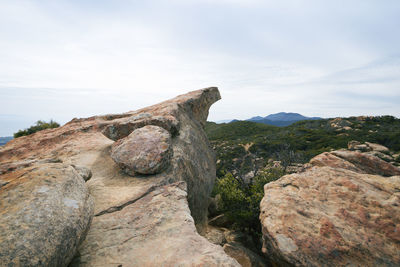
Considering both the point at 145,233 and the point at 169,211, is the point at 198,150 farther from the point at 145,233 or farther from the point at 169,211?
the point at 145,233

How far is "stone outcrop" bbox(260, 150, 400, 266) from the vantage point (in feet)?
20.1

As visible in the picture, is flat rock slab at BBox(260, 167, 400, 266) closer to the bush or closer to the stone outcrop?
the stone outcrop

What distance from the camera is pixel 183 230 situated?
17.0ft

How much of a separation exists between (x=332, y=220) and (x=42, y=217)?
7669 millimetres

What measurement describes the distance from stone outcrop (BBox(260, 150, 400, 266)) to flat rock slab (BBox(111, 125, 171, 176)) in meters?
4.18

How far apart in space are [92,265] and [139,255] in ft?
3.02

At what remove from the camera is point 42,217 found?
156 inches

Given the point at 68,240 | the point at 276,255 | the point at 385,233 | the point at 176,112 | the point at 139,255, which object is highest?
the point at 176,112

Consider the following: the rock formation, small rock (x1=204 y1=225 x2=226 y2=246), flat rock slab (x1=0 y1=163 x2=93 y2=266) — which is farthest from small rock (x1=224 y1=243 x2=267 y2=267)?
flat rock slab (x1=0 y1=163 x2=93 y2=266)

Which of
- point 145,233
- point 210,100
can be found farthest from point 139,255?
point 210,100

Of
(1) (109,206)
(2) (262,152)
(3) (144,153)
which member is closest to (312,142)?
(2) (262,152)

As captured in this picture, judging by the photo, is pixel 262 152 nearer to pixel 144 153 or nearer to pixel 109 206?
pixel 144 153

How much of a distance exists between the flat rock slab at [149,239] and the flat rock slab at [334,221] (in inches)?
121

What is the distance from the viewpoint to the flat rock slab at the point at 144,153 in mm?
7902
